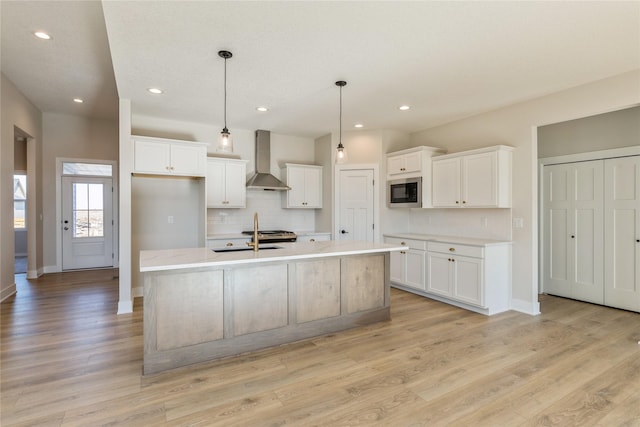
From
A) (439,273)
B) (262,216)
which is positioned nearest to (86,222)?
(262,216)

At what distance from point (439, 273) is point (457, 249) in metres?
A: 0.45

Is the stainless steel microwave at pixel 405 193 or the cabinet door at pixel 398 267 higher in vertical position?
the stainless steel microwave at pixel 405 193

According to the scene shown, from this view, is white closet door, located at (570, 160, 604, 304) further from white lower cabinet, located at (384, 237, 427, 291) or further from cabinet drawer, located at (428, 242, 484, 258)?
white lower cabinet, located at (384, 237, 427, 291)

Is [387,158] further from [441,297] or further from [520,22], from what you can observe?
[520,22]

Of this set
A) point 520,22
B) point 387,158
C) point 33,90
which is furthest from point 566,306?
point 33,90

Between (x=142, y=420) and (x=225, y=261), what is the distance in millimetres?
1121

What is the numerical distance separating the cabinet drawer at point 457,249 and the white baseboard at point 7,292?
5751 mm

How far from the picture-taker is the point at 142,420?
1941 millimetres

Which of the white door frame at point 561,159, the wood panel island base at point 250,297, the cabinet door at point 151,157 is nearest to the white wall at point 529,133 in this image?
the white door frame at point 561,159

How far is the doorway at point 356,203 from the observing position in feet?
17.8

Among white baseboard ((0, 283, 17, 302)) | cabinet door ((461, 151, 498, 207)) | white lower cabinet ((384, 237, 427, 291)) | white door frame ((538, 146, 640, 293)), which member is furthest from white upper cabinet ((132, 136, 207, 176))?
white door frame ((538, 146, 640, 293))

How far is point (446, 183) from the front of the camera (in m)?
4.70

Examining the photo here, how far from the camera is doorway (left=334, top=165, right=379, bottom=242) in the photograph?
5422mm

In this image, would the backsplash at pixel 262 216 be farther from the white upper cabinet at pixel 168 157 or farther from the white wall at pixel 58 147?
the white wall at pixel 58 147
